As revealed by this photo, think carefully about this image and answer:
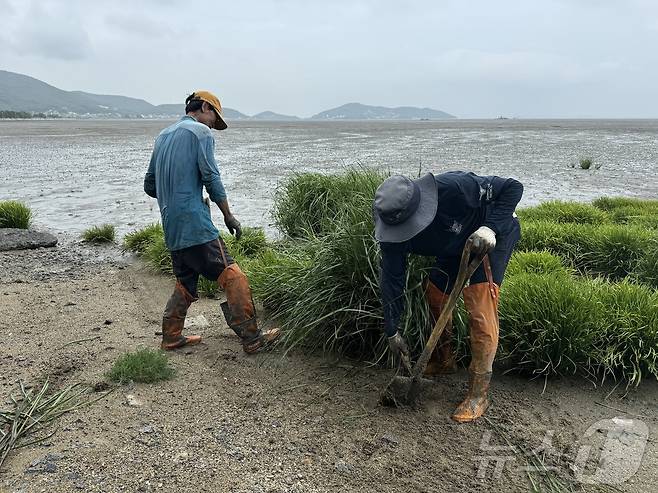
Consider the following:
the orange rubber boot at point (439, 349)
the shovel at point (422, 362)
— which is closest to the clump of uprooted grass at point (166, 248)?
the orange rubber boot at point (439, 349)

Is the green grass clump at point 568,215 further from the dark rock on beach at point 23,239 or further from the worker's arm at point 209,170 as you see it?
the dark rock on beach at point 23,239

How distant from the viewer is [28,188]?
1620 centimetres

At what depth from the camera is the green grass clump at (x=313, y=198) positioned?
715 centimetres

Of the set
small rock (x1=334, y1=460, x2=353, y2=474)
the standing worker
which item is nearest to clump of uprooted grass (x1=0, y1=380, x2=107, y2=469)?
the standing worker

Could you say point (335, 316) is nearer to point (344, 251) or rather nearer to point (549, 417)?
point (344, 251)

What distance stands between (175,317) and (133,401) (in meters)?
1.00

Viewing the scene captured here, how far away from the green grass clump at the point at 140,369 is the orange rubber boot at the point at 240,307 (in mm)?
631

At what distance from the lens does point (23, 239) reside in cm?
938

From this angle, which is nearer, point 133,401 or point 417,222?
point 417,222

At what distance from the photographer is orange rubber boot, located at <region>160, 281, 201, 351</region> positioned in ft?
16.2

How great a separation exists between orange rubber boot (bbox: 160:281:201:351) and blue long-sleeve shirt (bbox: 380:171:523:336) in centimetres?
201

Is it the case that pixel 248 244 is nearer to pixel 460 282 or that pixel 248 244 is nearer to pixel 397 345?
pixel 397 345

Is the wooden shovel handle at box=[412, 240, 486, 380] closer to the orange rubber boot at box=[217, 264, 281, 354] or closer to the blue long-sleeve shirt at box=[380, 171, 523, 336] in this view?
the blue long-sleeve shirt at box=[380, 171, 523, 336]

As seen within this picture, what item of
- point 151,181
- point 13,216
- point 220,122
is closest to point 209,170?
point 220,122
